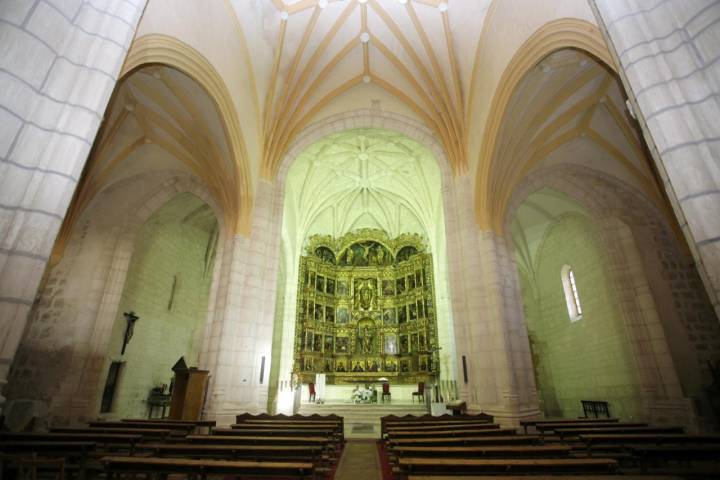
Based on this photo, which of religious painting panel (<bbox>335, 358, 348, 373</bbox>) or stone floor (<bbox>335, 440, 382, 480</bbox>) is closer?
stone floor (<bbox>335, 440, 382, 480</bbox>)

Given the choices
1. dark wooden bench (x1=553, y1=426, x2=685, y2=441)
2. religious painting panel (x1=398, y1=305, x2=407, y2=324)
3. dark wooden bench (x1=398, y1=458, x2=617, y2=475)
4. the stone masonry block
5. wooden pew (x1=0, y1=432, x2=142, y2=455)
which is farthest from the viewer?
religious painting panel (x1=398, y1=305, x2=407, y2=324)

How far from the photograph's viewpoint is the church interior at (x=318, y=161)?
3002 millimetres

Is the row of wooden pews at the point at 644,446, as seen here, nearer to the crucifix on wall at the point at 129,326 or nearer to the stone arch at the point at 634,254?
the stone arch at the point at 634,254

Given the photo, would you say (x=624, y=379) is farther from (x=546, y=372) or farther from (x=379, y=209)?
(x=379, y=209)

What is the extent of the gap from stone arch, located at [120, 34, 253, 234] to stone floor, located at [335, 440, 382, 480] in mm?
6466

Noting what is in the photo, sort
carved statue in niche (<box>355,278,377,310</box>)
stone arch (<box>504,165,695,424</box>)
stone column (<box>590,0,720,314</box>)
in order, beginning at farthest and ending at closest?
carved statue in niche (<box>355,278,377,310</box>)
stone arch (<box>504,165,695,424</box>)
stone column (<box>590,0,720,314</box>)

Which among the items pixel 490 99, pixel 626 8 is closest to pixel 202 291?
pixel 490 99

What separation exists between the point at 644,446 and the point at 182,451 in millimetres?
5496

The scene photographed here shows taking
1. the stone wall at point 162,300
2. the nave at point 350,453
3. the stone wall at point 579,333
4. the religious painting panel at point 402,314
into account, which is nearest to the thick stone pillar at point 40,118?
the nave at point 350,453

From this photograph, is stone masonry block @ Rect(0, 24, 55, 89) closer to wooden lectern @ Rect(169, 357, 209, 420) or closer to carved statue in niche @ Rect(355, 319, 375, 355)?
wooden lectern @ Rect(169, 357, 209, 420)

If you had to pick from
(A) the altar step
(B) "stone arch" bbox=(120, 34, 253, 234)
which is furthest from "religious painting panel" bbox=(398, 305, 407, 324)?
(B) "stone arch" bbox=(120, 34, 253, 234)

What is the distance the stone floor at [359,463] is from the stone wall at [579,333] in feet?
27.0

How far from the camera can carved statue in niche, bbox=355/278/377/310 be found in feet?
70.9

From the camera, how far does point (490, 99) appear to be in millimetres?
9680
